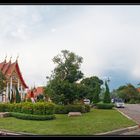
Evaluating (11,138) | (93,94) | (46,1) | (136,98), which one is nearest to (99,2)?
(46,1)

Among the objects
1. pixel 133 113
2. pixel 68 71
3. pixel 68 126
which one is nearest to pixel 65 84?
pixel 68 71

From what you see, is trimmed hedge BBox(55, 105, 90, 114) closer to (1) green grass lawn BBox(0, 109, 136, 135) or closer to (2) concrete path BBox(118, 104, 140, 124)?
(2) concrete path BBox(118, 104, 140, 124)

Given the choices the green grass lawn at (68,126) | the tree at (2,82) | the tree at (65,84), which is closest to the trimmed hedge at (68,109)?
the tree at (65,84)

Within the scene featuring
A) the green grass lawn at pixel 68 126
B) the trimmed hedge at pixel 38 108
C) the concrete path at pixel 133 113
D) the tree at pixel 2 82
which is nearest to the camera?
the green grass lawn at pixel 68 126

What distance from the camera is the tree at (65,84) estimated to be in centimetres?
1528

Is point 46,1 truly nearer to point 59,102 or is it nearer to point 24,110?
point 24,110

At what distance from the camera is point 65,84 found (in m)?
15.4

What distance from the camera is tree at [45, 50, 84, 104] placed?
15.3 meters

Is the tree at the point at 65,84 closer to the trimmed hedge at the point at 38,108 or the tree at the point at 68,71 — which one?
the tree at the point at 68,71

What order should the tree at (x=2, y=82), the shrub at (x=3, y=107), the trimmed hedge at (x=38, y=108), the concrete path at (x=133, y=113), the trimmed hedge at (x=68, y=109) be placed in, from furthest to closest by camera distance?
1. the tree at (x=2, y=82)
2. the trimmed hedge at (x=68, y=109)
3. the shrub at (x=3, y=107)
4. the concrete path at (x=133, y=113)
5. the trimmed hedge at (x=38, y=108)

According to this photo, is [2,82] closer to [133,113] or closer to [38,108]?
[38,108]

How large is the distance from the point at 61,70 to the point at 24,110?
3923 millimetres

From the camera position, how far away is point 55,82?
600 inches

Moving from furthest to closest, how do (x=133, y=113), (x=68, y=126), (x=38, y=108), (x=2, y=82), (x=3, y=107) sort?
(x=2, y=82), (x=133, y=113), (x=3, y=107), (x=38, y=108), (x=68, y=126)
